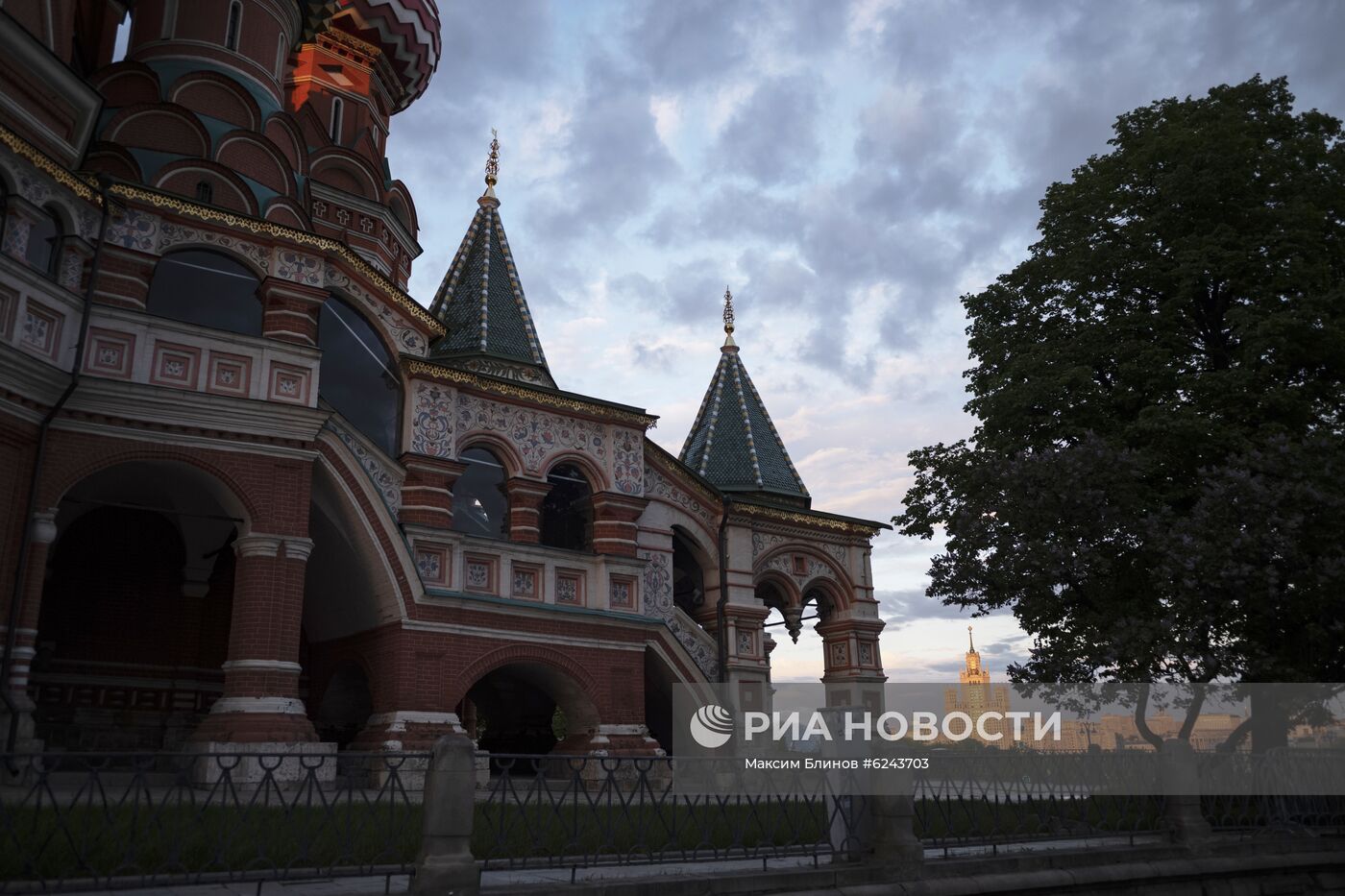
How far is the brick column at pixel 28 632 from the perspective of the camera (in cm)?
1052

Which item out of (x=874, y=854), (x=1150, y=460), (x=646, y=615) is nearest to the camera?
(x=874, y=854)

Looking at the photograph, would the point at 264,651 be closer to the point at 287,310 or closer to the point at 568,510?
the point at 287,310

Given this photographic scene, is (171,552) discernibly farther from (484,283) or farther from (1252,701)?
(1252,701)

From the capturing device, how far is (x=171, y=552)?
15.7 m

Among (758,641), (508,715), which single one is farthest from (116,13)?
(758,641)

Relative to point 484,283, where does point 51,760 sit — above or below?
below

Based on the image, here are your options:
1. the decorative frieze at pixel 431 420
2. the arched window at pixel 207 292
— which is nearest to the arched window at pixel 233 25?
the arched window at pixel 207 292

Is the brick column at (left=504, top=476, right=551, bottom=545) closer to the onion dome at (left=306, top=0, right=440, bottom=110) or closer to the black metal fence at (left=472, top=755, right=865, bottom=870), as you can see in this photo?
the black metal fence at (left=472, top=755, right=865, bottom=870)

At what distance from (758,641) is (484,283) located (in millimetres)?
8312

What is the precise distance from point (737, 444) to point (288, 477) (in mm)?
11052

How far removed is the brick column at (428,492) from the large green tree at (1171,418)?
7330 millimetres

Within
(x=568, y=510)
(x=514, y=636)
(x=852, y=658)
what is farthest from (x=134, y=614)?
(x=852, y=658)

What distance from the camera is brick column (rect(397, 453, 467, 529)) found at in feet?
50.2

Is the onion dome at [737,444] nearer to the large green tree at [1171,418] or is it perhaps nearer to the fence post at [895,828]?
the large green tree at [1171,418]
